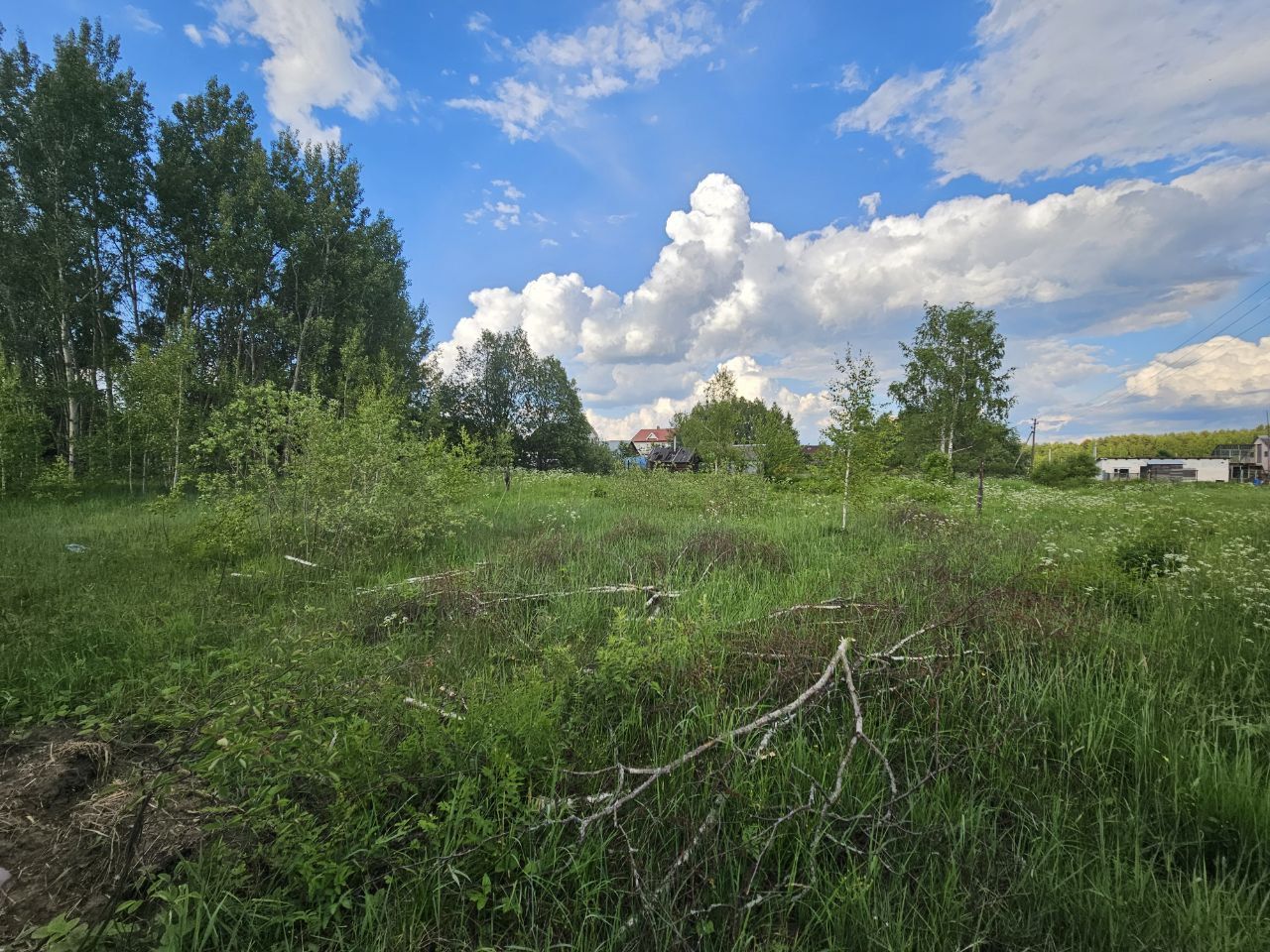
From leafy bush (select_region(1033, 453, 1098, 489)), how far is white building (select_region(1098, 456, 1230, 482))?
16461mm

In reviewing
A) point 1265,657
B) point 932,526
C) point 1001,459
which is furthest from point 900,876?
point 1001,459

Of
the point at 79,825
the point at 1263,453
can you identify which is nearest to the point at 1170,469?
the point at 1263,453

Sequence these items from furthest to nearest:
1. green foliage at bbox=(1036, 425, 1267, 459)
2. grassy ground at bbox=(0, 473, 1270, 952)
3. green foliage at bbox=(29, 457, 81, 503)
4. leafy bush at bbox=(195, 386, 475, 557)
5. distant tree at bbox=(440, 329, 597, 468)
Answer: green foliage at bbox=(1036, 425, 1267, 459) < distant tree at bbox=(440, 329, 597, 468) < green foliage at bbox=(29, 457, 81, 503) < leafy bush at bbox=(195, 386, 475, 557) < grassy ground at bbox=(0, 473, 1270, 952)

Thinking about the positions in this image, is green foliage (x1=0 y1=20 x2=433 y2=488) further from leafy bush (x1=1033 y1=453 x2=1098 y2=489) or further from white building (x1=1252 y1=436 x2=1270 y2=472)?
white building (x1=1252 y1=436 x2=1270 y2=472)

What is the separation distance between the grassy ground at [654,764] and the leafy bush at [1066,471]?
4013cm

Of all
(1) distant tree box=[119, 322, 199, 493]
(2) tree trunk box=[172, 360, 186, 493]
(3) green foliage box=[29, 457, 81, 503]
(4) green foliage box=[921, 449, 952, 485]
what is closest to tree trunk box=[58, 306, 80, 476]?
(1) distant tree box=[119, 322, 199, 493]

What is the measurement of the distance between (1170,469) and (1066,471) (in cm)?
4193

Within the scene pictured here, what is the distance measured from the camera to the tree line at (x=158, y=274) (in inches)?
637

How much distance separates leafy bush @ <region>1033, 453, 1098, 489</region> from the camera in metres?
36.8

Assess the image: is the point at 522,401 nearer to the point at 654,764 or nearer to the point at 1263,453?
the point at 654,764

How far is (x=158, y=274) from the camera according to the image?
2292cm

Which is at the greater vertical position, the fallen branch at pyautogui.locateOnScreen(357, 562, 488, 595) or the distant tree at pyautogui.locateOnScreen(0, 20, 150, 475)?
the distant tree at pyautogui.locateOnScreen(0, 20, 150, 475)

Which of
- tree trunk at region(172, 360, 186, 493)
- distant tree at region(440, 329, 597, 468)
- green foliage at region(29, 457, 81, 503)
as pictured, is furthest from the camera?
distant tree at region(440, 329, 597, 468)

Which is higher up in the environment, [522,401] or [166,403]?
[522,401]
